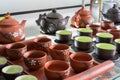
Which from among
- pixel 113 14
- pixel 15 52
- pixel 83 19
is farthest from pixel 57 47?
pixel 113 14

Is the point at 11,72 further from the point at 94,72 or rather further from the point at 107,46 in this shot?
the point at 107,46

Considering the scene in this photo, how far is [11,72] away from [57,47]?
23 cm

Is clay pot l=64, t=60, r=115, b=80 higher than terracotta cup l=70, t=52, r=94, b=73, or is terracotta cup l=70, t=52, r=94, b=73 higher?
terracotta cup l=70, t=52, r=94, b=73

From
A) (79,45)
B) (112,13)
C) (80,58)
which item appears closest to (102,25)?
(112,13)

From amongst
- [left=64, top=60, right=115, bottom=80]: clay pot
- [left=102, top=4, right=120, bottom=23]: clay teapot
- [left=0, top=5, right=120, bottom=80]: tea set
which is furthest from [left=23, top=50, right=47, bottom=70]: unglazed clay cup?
[left=102, top=4, right=120, bottom=23]: clay teapot

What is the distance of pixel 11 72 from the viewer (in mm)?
599

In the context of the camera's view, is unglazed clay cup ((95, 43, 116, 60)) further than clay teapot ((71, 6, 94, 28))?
No

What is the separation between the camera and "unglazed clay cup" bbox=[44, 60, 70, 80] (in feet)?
1.91

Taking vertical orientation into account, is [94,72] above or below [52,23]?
below

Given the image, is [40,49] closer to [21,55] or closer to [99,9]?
[21,55]

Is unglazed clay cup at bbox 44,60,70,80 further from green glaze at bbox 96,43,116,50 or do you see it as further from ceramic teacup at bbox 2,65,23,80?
green glaze at bbox 96,43,116,50

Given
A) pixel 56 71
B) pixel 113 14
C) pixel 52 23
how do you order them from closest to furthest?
pixel 56 71, pixel 52 23, pixel 113 14

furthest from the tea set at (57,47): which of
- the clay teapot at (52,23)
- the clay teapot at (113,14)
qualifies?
the clay teapot at (113,14)

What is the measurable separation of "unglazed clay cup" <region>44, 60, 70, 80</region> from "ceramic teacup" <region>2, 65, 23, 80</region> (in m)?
0.09
